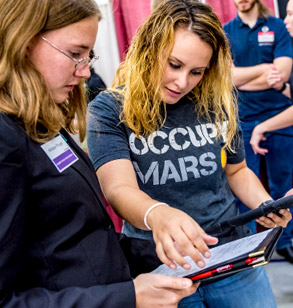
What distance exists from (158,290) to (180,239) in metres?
0.11

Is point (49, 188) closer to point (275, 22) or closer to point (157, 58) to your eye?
point (157, 58)

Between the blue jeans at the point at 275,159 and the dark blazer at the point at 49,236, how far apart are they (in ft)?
6.47

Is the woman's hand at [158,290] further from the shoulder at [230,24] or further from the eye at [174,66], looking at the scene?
the shoulder at [230,24]

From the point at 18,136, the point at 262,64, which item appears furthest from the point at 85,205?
the point at 262,64

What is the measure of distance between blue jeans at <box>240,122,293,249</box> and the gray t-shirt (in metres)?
1.47

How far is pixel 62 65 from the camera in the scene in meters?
0.76

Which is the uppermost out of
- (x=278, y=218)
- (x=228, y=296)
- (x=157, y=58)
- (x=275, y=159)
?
(x=157, y=58)

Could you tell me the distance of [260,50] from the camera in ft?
8.04

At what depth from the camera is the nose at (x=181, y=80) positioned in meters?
1.14

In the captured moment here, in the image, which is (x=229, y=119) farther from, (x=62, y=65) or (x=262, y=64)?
(x=262, y=64)

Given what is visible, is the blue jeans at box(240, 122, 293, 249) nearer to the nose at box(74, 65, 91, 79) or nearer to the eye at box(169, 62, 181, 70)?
the eye at box(169, 62, 181, 70)

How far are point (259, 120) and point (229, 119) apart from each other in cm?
141

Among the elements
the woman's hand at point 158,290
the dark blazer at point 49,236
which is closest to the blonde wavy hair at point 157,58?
the dark blazer at point 49,236

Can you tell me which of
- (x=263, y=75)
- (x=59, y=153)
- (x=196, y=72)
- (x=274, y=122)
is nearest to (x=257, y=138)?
(x=274, y=122)
